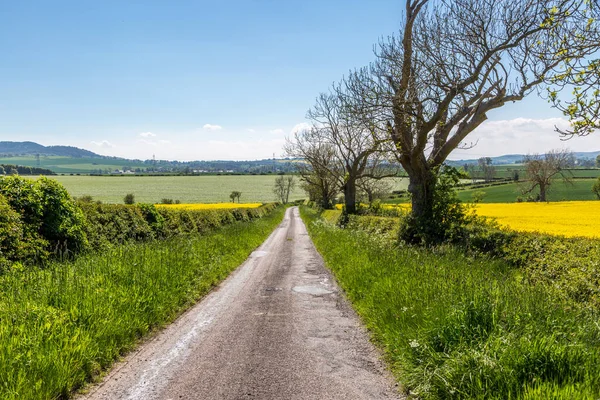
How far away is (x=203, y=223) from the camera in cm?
2503

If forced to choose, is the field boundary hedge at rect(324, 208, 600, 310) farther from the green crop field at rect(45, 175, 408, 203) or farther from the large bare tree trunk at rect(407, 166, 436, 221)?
the green crop field at rect(45, 175, 408, 203)

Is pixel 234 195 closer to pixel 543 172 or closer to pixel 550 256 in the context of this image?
pixel 543 172

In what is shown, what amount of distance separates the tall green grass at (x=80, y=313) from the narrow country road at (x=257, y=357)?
34cm

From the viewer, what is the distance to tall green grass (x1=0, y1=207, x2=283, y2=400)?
4.04 metres

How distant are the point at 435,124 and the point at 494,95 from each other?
246 centimetres

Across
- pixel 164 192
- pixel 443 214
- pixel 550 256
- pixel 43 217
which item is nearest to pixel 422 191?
pixel 443 214

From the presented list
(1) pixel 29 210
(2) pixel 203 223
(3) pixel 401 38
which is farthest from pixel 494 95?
(2) pixel 203 223

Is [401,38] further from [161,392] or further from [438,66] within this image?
[161,392]

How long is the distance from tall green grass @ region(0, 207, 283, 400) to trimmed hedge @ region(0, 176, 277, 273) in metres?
1.06

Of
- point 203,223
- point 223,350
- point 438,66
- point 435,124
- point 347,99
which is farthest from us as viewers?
point 203,223

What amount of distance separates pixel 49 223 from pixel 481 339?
1036 cm

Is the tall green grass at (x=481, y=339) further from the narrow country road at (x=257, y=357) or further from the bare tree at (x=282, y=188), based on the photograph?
the bare tree at (x=282, y=188)

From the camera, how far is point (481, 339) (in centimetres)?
420

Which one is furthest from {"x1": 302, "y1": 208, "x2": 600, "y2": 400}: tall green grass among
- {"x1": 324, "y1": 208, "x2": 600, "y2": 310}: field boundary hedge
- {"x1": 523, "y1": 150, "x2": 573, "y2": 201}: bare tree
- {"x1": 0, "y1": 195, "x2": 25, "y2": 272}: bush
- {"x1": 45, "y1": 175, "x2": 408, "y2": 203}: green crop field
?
{"x1": 45, "y1": 175, "x2": 408, "y2": 203}: green crop field
